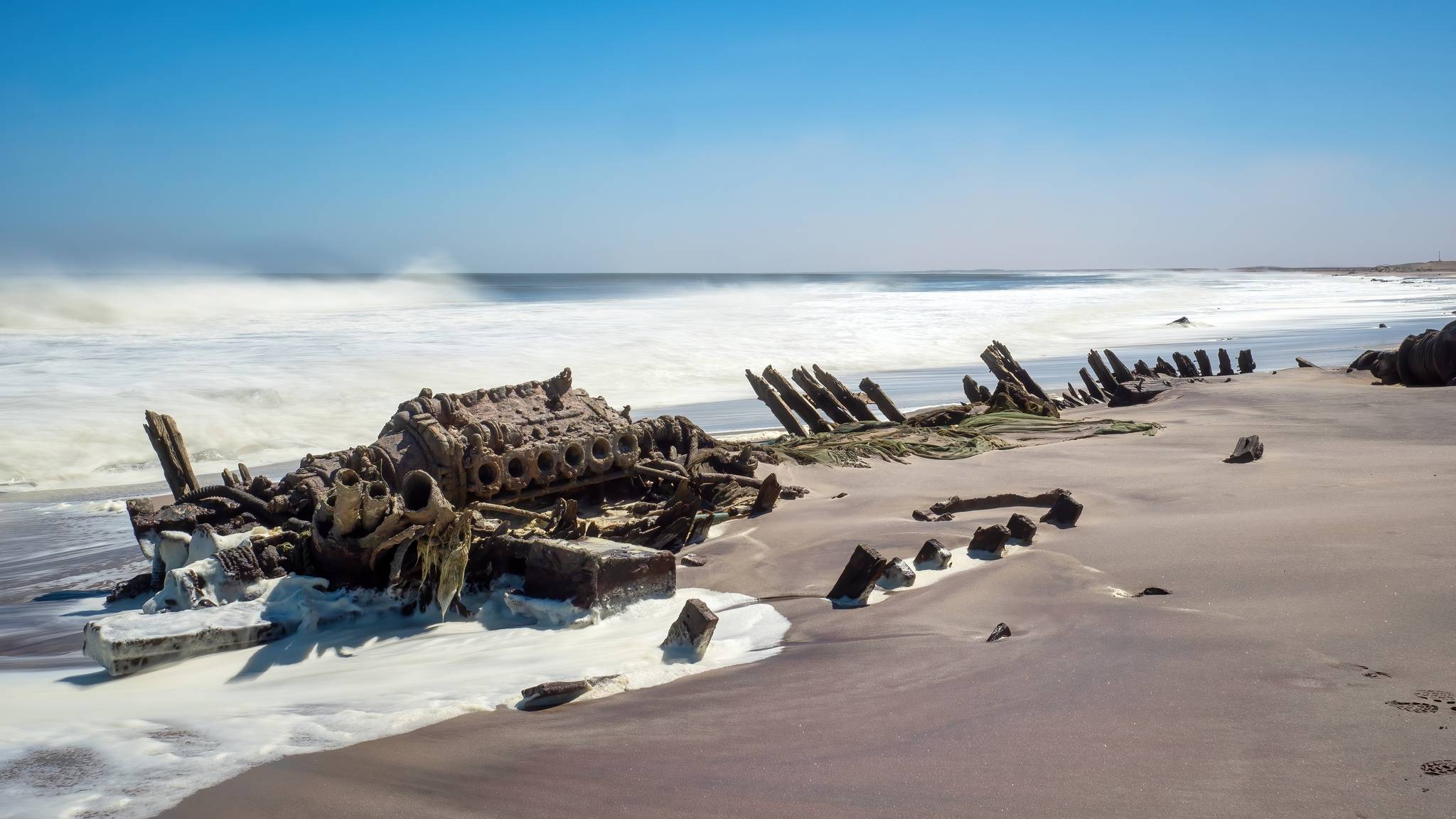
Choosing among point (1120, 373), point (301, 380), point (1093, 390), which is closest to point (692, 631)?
point (1093, 390)

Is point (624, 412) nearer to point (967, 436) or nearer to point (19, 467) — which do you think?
point (967, 436)

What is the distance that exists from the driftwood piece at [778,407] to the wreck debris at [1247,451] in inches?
144

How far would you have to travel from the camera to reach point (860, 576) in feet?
13.4

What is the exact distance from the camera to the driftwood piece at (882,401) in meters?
9.74

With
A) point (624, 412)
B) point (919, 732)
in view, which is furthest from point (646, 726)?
point (624, 412)

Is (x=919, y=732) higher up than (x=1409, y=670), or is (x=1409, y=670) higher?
(x=1409, y=670)

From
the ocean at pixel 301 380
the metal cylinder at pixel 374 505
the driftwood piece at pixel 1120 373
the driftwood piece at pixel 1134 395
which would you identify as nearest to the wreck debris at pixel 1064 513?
the ocean at pixel 301 380

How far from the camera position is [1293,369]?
14.0 metres

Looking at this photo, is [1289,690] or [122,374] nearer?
[1289,690]

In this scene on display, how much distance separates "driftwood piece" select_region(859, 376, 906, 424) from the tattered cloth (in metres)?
0.28

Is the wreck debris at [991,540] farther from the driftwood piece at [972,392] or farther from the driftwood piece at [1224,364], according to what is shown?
the driftwood piece at [1224,364]

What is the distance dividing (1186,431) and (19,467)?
38.3 feet

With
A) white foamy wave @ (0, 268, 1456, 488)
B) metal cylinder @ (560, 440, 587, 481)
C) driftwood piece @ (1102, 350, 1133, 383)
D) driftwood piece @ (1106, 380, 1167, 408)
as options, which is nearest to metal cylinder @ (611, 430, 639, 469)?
metal cylinder @ (560, 440, 587, 481)

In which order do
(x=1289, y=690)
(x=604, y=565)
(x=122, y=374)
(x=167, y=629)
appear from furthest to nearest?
(x=122, y=374), (x=604, y=565), (x=167, y=629), (x=1289, y=690)
